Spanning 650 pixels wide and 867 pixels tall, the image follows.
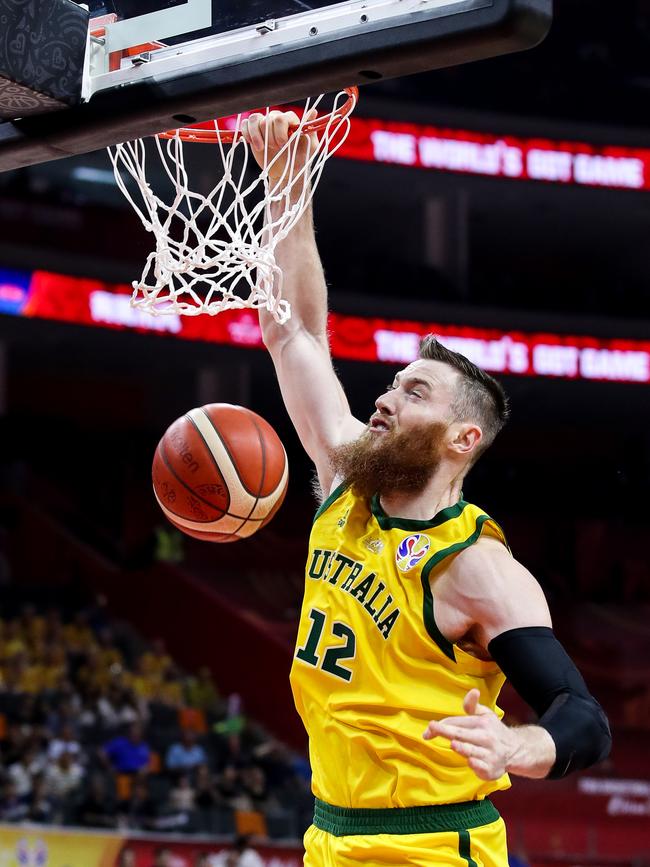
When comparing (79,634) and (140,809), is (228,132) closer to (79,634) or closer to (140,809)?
(140,809)

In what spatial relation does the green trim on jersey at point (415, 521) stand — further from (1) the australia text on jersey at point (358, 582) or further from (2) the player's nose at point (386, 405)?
(2) the player's nose at point (386, 405)

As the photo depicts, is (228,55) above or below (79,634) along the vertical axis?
above

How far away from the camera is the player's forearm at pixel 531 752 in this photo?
98.9 inches

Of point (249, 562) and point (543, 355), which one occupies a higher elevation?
point (543, 355)

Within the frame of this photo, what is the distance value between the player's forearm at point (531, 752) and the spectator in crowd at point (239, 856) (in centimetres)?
757

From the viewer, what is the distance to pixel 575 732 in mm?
2660

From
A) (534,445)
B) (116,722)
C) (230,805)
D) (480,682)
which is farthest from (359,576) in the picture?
(534,445)

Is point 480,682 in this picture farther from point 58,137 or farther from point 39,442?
point 39,442

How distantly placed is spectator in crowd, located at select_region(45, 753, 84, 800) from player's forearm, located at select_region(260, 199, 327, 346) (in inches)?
301

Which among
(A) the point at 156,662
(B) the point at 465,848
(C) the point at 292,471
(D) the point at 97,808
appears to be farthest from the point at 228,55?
(C) the point at 292,471

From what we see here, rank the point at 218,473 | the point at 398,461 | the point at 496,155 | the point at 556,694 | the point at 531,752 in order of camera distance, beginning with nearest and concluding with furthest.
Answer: the point at 531,752, the point at 556,694, the point at 398,461, the point at 218,473, the point at 496,155

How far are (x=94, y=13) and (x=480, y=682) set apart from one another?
198 cm

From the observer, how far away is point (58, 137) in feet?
11.2

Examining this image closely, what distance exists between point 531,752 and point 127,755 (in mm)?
9629
